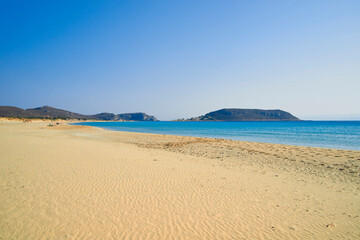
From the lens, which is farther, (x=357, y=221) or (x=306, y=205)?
(x=306, y=205)

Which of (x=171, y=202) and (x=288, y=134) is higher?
(x=288, y=134)

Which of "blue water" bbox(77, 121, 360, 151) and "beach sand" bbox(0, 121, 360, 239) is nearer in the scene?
"beach sand" bbox(0, 121, 360, 239)

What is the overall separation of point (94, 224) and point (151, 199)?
2.21 meters

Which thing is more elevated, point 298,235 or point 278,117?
point 278,117

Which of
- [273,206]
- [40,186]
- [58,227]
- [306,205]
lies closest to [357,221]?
[306,205]

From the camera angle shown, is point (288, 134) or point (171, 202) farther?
point (288, 134)

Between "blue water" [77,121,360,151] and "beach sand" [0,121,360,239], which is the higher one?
"blue water" [77,121,360,151]

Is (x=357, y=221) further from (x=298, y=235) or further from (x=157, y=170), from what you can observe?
(x=157, y=170)

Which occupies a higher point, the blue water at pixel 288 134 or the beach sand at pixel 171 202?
the blue water at pixel 288 134

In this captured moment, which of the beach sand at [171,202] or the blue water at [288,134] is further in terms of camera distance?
the blue water at [288,134]

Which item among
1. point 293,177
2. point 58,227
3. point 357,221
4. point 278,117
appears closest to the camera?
point 58,227

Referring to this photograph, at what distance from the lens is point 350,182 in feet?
30.7

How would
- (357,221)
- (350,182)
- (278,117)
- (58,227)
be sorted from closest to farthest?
(58,227) → (357,221) → (350,182) → (278,117)

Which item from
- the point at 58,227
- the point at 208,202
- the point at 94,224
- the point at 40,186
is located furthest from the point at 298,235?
the point at 40,186
